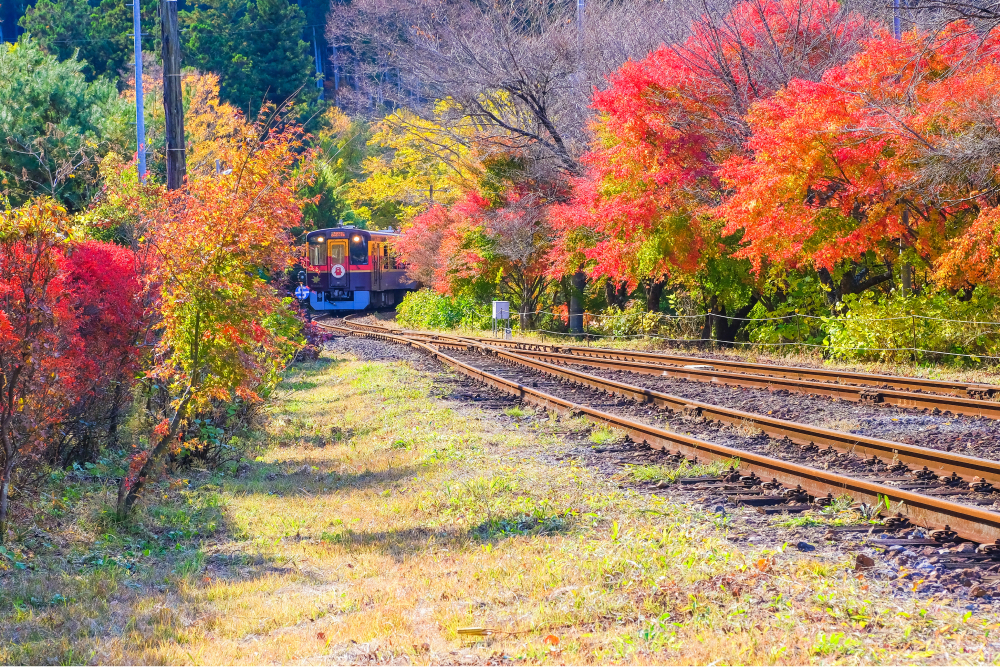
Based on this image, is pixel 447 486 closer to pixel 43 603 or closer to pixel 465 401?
pixel 43 603

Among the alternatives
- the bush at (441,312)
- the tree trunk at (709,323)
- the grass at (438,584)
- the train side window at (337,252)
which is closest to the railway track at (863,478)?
the grass at (438,584)

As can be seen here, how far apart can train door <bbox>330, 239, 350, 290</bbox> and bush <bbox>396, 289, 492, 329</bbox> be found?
3.06 meters

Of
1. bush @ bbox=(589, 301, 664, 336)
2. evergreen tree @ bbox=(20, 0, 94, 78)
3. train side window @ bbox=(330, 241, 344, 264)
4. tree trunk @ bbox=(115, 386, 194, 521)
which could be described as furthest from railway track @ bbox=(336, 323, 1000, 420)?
evergreen tree @ bbox=(20, 0, 94, 78)

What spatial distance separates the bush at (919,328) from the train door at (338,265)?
27271 mm

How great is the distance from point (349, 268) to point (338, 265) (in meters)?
0.53

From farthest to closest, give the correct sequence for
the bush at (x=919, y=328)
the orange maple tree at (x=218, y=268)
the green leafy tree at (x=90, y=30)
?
1. the green leafy tree at (x=90, y=30)
2. the bush at (x=919, y=328)
3. the orange maple tree at (x=218, y=268)

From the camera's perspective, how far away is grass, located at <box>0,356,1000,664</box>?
15.8ft

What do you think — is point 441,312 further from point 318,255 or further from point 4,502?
point 4,502

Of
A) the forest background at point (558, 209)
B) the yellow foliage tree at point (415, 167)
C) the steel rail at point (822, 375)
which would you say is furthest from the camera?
the yellow foliage tree at point (415, 167)

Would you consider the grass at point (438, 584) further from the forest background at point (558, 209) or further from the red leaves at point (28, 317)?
the forest background at point (558, 209)

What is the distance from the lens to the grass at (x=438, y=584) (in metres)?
4.80

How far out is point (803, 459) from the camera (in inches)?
371

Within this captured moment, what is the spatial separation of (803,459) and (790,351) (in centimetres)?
1318

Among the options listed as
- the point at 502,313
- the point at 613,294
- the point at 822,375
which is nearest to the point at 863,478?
the point at 822,375
